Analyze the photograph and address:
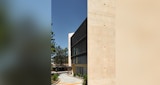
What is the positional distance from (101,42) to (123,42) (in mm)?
335

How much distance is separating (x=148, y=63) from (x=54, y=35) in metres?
1.27

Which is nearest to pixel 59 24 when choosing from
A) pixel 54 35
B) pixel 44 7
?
pixel 54 35

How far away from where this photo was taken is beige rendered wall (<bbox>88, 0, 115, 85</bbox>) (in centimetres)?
176

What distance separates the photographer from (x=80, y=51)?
6.02 ft

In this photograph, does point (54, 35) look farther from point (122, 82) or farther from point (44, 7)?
point (122, 82)

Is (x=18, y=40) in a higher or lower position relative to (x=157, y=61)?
higher

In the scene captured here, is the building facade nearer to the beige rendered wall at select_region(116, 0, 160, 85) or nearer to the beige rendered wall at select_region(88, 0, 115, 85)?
the beige rendered wall at select_region(88, 0, 115, 85)

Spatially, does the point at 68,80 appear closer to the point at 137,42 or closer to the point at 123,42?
the point at 123,42

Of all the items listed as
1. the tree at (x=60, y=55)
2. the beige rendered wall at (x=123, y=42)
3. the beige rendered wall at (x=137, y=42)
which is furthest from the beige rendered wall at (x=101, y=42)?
the tree at (x=60, y=55)

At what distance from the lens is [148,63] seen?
2135 mm

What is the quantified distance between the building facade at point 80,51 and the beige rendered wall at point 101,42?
8 centimetres

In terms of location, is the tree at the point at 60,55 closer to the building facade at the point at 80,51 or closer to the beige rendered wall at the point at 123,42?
the building facade at the point at 80,51

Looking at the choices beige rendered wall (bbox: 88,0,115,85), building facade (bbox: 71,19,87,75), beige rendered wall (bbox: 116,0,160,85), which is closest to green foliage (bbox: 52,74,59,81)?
building facade (bbox: 71,19,87,75)

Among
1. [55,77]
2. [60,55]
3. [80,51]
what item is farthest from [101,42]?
[55,77]
